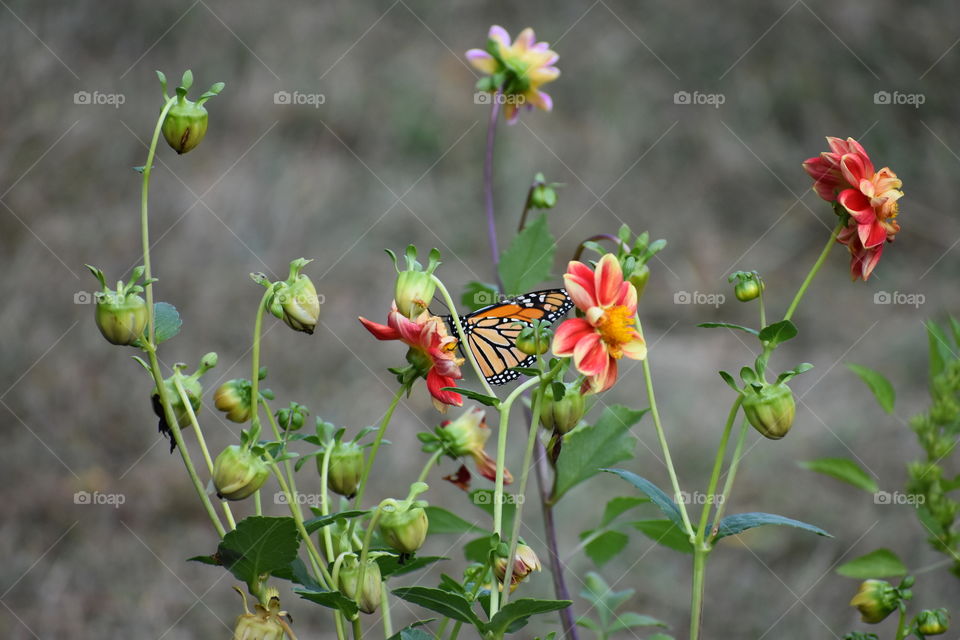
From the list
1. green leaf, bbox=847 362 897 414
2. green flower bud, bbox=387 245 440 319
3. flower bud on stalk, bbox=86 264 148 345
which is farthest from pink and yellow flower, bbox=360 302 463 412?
green leaf, bbox=847 362 897 414

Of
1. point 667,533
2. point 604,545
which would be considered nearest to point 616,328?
point 667,533

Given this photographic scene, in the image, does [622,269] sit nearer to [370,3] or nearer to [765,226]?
[765,226]

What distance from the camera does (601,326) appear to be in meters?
0.46

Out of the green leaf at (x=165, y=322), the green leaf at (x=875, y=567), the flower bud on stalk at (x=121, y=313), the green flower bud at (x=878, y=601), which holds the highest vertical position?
the green leaf at (x=165, y=322)

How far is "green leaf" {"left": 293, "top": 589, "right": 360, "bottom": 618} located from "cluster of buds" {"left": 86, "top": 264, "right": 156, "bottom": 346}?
0.15 m

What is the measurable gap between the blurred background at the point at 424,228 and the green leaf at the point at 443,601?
859 mm

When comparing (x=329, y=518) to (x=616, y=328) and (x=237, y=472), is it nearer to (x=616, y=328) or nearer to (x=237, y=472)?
(x=237, y=472)

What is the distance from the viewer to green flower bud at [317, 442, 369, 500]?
0.52m

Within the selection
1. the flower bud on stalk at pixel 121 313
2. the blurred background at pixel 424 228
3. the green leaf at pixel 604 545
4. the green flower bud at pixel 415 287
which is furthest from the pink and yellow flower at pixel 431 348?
the blurred background at pixel 424 228

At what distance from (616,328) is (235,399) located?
0.23 metres

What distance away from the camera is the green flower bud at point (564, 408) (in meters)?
0.49

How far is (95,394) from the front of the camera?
5.67 ft

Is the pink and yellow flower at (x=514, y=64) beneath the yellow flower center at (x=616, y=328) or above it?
above

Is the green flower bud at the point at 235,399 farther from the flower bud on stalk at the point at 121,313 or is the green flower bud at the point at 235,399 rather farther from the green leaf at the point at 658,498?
the green leaf at the point at 658,498
